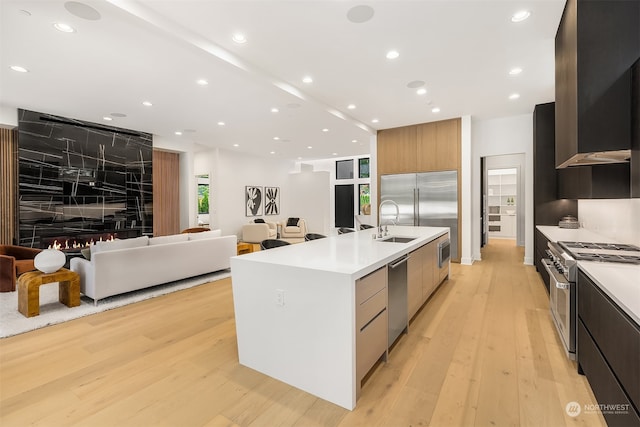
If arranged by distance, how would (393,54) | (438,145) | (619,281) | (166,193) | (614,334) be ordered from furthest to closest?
1. (166,193)
2. (438,145)
3. (393,54)
4. (619,281)
5. (614,334)

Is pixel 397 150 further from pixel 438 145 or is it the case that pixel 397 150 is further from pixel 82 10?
pixel 82 10

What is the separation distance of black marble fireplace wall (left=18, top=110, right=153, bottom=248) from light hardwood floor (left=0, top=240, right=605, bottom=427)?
3613mm

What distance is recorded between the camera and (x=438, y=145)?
615cm

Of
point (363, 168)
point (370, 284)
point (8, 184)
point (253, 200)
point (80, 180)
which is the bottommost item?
point (370, 284)

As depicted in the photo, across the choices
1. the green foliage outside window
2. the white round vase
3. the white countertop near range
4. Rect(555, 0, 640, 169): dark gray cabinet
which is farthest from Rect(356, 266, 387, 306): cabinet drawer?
the green foliage outside window

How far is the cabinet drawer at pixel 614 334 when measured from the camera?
120 cm

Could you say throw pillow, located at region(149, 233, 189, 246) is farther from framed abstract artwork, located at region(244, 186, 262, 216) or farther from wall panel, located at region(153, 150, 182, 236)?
framed abstract artwork, located at region(244, 186, 262, 216)

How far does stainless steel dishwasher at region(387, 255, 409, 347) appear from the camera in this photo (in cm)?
234

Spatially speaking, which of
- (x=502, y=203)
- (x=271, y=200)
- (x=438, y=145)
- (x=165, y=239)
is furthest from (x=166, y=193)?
(x=502, y=203)

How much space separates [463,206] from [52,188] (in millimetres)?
8156

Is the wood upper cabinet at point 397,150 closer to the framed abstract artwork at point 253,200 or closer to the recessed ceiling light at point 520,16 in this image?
the recessed ceiling light at point 520,16

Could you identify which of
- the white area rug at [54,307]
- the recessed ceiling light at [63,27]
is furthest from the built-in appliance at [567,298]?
the recessed ceiling light at [63,27]

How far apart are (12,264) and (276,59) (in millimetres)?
4958

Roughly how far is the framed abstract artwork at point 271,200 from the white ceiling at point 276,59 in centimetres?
492
